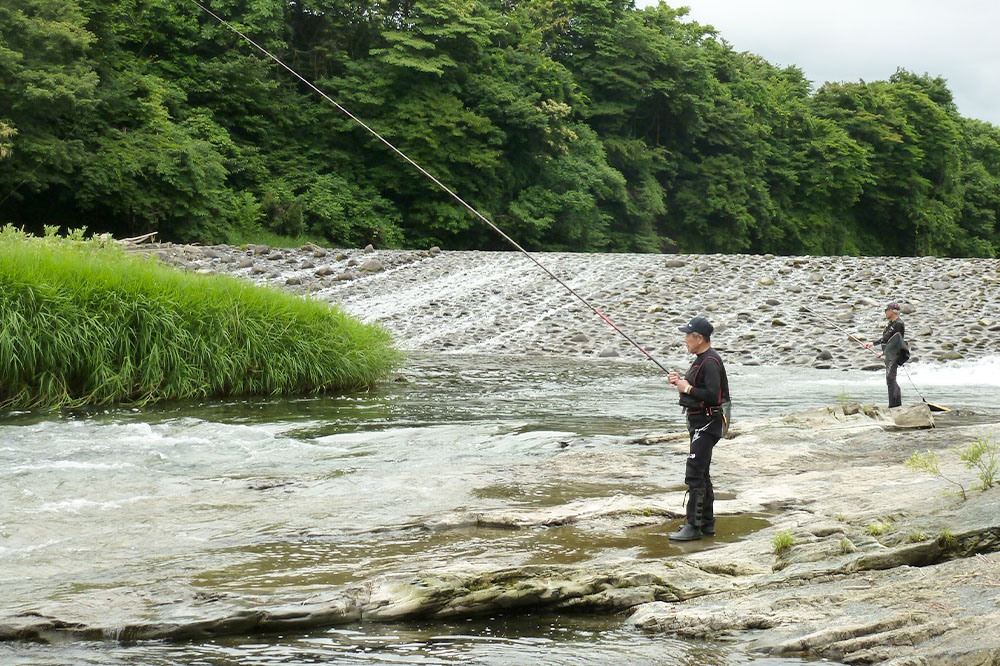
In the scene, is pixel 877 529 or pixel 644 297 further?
pixel 644 297

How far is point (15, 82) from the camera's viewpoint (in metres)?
24.0

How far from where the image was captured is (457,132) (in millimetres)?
34094

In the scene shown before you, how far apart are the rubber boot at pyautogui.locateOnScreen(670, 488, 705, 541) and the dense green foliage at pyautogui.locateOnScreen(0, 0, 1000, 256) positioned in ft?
71.7

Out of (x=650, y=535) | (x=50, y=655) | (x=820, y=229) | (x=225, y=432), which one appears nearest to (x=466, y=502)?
(x=650, y=535)

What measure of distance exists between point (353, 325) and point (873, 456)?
7.60 metres

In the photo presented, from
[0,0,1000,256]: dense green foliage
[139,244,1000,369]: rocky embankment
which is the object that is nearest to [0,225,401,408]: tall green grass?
[139,244,1000,369]: rocky embankment

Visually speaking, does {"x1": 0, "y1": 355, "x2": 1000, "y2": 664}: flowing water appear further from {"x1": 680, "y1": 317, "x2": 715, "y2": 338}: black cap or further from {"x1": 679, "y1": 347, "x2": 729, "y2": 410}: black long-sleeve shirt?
{"x1": 680, "y1": 317, "x2": 715, "y2": 338}: black cap

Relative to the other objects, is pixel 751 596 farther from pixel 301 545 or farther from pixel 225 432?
pixel 225 432

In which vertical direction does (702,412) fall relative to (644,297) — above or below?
below

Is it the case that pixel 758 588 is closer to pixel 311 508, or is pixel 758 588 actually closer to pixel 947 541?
pixel 947 541

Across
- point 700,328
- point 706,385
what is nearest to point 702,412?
point 706,385

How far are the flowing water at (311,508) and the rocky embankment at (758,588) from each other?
0.29 ft

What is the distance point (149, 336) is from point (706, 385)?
7741mm

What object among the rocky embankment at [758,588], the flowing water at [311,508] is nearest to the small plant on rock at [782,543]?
the rocky embankment at [758,588]
